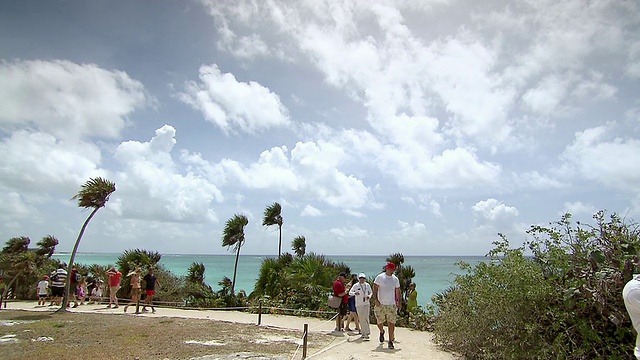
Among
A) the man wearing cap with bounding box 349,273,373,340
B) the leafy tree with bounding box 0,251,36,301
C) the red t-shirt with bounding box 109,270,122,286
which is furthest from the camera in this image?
the leafy tree with bounding box 0,251,36,301

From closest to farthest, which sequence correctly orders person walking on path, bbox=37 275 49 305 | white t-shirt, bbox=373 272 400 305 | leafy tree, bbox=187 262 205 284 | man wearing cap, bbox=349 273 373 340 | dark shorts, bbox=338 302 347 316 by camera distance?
white t-shirt, bbox=373 272 400 305, man wearing cap, bbox=349 273 373 340, dark shorts, bbox=338 302 347 316, person walking on path, bbox=37 275 49 305, leafy tree, bbox=187 262 205 284

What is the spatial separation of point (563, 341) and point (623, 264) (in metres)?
1.31

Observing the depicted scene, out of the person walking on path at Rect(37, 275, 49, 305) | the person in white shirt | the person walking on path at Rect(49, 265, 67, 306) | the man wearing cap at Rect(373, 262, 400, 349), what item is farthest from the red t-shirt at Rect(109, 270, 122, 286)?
the person in white shirt

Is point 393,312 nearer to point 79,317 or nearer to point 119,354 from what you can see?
point 119,354

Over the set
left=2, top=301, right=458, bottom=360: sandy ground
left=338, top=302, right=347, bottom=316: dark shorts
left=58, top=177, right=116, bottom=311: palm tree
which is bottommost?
left=2, top=301, right=458, bottom=360: sandy ground

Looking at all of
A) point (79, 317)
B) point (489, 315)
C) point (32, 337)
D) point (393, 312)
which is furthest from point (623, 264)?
point (79, 317)

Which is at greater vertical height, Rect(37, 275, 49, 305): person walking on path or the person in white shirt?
the person in white shirt

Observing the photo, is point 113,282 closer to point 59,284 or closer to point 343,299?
point 59,284

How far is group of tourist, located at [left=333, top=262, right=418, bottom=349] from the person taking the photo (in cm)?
926

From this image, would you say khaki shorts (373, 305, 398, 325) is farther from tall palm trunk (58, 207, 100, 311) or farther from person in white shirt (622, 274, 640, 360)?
tall palm trunk (58, 207, 100, 311)

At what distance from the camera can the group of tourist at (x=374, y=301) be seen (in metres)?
9.26

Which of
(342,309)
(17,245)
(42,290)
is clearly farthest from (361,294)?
(17,245)

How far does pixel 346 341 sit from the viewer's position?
9898mm

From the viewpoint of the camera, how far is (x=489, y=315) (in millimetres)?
6922
